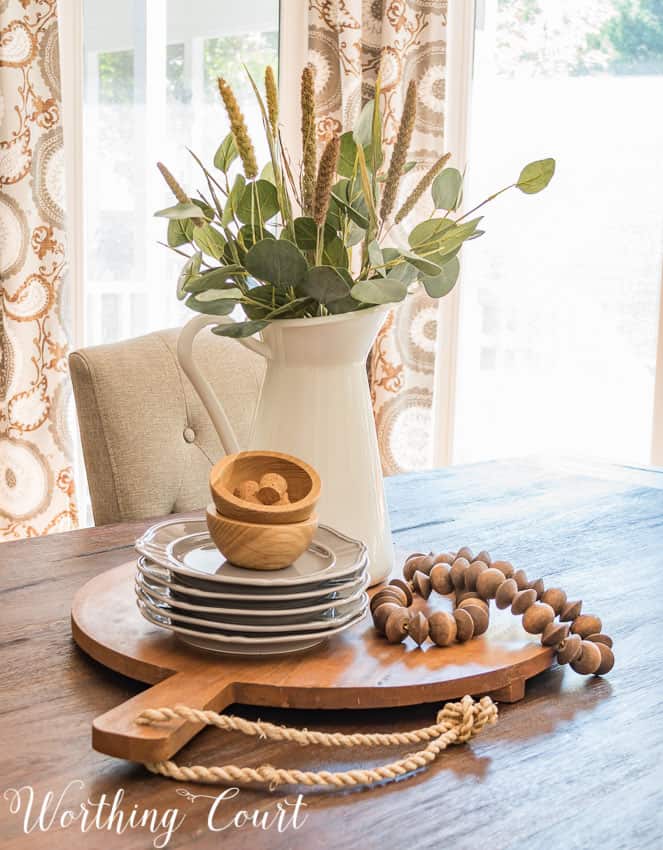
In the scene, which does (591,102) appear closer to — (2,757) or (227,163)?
(227,163)

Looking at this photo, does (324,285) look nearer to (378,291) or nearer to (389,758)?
(378,291)

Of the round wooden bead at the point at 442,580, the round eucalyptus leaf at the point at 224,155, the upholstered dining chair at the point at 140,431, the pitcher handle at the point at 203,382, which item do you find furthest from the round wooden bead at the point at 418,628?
the upholstered dining chair at the point at 140,431

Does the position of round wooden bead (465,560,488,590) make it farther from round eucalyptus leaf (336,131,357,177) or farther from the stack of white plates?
round eucalyptus leaf (336,131,357,177)

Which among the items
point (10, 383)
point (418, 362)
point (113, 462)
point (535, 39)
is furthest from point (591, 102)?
point (113, 462)

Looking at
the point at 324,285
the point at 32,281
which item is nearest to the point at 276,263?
the point at 324,285

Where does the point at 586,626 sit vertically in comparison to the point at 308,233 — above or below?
below

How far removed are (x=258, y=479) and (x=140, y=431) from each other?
0.66 m

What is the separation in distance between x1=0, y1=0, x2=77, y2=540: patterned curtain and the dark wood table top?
58.9 inches

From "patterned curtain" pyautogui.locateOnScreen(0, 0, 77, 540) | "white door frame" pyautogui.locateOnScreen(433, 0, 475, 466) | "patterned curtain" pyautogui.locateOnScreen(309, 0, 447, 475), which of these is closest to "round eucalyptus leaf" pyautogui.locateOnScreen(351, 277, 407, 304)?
"patterned curtain" pyautogui.locateOnScreen(0, 0, 77, 540)

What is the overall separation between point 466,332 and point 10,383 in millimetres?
1419

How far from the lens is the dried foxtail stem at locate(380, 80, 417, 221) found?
2.79 ft

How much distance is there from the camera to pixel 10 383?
8.09ft

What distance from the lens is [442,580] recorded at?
0.90 m

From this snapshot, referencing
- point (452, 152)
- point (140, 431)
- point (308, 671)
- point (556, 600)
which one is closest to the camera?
point (308, 671)
